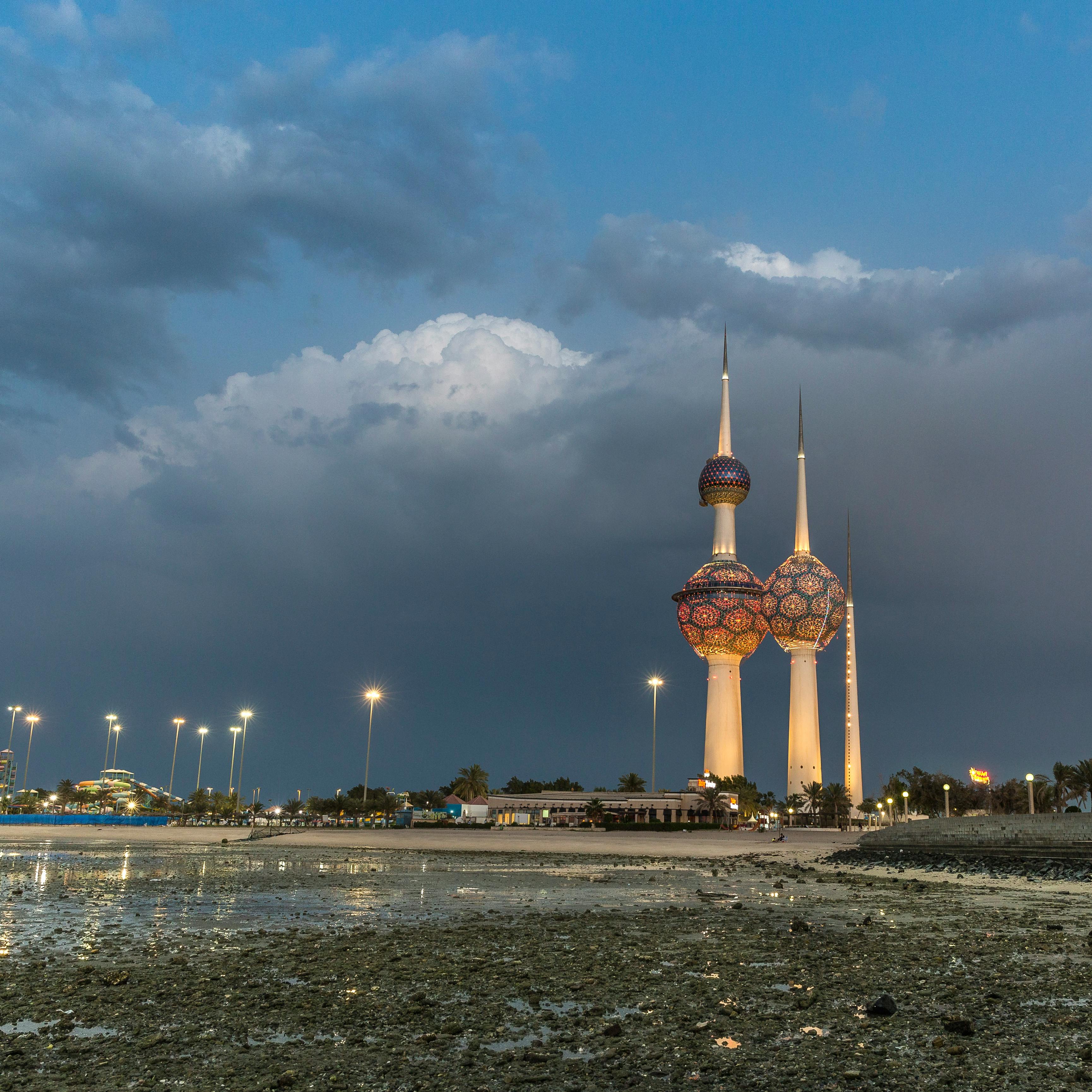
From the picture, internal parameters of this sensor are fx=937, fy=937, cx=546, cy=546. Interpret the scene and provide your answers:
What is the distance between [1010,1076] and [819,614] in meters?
156

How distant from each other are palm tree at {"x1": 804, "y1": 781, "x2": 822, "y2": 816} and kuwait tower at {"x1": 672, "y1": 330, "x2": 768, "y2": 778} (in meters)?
14.6

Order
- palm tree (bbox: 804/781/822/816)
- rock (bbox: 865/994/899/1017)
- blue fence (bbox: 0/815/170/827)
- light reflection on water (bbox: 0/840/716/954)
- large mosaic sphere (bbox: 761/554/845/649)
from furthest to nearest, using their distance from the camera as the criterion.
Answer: large mosaic sphere (bbox: 761/554/845/649) → palm tree (bbox: 804/781/822/816) → blue fence (bbox: 0/815/170/827) → light reflection on water (bbox: 0/840/716/954) → rock (bbox: 865/994/899/1017)

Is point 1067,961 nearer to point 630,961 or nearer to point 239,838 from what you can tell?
point 630,961

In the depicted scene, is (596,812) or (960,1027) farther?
(596,812)

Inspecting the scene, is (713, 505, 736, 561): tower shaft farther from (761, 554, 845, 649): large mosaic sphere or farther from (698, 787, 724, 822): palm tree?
(698, 787, 724, 822): palm tree

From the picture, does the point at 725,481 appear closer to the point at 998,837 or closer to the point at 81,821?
the point at 81,821

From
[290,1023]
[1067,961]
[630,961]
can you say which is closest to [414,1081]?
[290,1023]

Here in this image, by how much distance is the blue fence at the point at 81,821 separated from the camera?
87812 mm

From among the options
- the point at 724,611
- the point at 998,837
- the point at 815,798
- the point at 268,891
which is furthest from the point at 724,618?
the point at 268,891

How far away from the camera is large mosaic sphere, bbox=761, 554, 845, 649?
156 m

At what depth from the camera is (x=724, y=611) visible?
158500 millimetres

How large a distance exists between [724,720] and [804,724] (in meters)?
13.1

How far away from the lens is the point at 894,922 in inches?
598

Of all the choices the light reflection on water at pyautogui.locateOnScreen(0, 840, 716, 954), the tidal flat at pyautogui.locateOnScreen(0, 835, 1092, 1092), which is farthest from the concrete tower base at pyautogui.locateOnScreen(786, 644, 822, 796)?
the tidal flat at pyautogui.locateOnScreen(0, 835, 1092, 1092)
